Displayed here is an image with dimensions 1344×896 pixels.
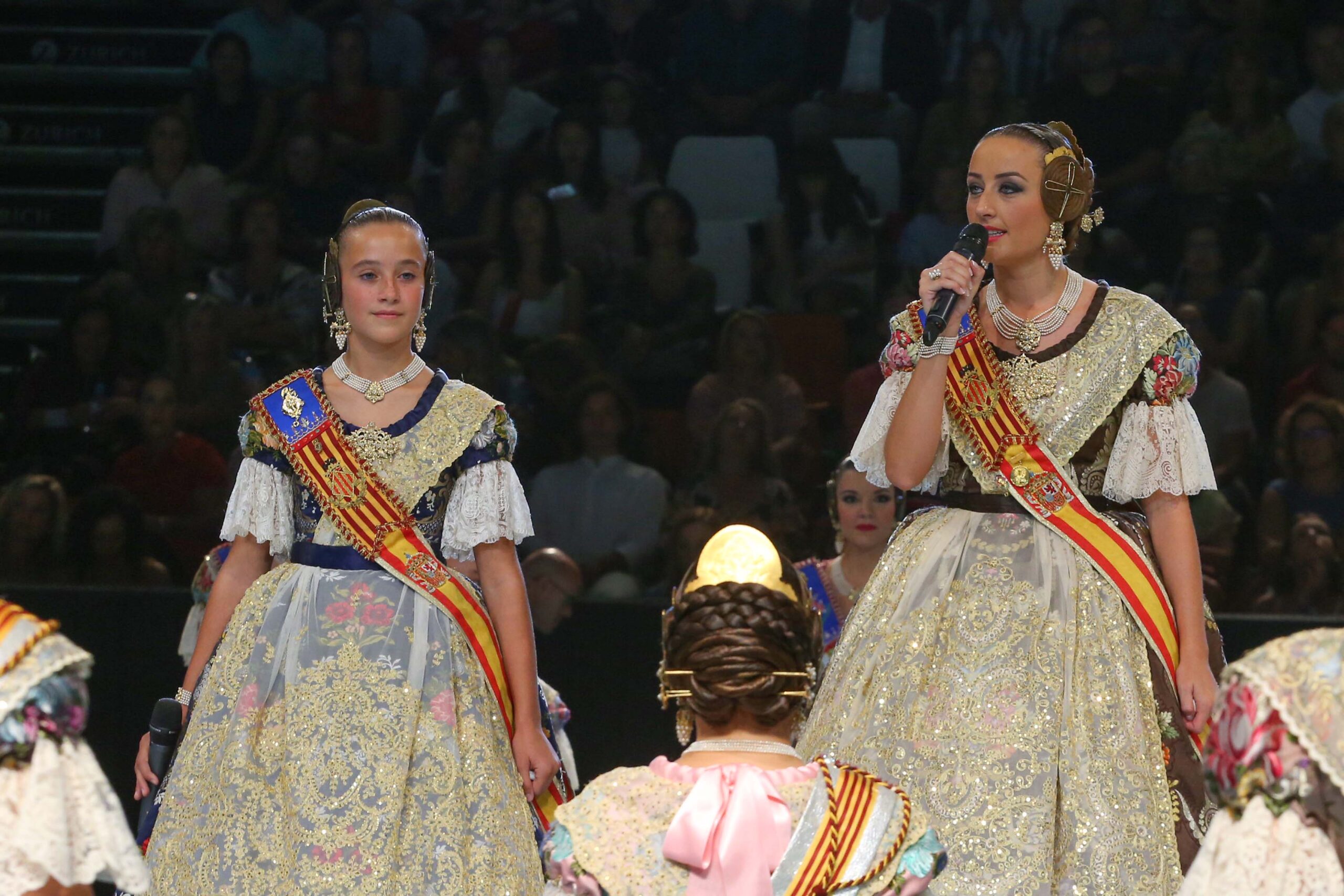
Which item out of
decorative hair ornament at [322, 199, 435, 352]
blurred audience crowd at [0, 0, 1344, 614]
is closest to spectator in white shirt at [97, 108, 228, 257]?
blurred audience crowd at [0, 0, 1344, 614]

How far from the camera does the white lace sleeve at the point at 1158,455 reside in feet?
10.7

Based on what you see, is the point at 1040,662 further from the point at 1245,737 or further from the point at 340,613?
the point at 1245,737

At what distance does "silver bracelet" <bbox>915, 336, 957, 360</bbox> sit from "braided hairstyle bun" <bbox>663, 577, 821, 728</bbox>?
1.03 meters

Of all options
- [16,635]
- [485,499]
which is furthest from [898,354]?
[16,635]

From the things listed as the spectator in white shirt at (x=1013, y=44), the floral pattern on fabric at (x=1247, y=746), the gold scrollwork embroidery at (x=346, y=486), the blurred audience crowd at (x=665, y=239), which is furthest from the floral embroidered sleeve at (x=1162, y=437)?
the spectator in white shirt at (x=1013, y=44)

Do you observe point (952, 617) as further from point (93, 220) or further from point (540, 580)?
point (93, 220)

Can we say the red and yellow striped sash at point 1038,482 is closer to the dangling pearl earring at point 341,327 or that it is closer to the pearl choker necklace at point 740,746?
the dangling pearl earring at point 341,327

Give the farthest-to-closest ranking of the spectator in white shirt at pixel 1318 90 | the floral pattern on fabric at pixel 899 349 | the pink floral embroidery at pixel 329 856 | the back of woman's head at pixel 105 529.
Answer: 1. the spectator in white shirt at pixel 1318 90
2. the back of woman's head at pixel 105 529
3. the floral pattern on fabric at pixel 899 349
4. the pink floral embroidery at pixel 329 856

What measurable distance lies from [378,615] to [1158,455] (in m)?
1.30

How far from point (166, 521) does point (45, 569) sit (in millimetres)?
402

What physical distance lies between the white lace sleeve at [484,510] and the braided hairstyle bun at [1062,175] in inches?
39.7

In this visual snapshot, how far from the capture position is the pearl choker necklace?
227 centimetres

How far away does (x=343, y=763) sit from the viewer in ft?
10.5

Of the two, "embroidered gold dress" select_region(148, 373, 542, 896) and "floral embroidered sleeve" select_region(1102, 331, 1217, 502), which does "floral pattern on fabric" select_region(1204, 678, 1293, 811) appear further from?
"embroidered gold dress" select_region(148, 373, 542, 896)
